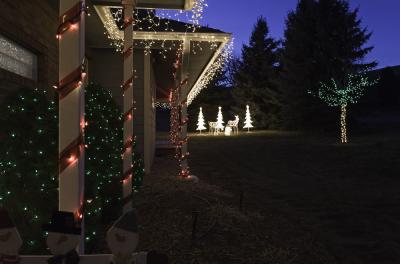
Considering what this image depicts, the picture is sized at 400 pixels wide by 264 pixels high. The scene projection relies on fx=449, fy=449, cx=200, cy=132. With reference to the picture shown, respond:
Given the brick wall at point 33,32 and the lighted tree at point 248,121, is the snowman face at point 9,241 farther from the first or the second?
the lighted tree at point 248,121

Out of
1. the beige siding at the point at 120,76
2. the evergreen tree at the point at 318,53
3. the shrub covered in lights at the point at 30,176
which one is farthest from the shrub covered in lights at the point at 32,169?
the evergreen tree at the point at 318,53

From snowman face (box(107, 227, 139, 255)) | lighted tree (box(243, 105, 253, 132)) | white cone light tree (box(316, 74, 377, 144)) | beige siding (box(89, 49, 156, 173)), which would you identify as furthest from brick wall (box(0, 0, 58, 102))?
lighted tree (box(243, 105, 253, 132))

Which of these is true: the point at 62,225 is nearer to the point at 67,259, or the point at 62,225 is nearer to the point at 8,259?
the point at 67,259

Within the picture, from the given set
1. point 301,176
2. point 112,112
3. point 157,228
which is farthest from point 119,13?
point 301,176

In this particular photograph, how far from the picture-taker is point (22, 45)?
6043mm

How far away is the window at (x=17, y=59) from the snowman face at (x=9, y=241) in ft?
11.9

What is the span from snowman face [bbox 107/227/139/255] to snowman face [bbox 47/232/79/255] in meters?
0.23

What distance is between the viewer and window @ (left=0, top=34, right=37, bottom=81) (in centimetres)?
548

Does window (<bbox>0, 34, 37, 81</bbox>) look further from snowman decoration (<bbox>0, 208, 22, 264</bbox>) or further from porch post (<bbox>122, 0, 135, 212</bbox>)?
snowman decoration (<bbox>0, 208, 22, 264</bbox>)

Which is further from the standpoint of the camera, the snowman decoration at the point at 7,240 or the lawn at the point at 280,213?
the lawn at the point at 280,213

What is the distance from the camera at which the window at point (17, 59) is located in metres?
5.48

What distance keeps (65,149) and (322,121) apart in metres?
28.5

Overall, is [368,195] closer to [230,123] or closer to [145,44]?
[145,44]

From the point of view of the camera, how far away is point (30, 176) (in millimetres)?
3877
